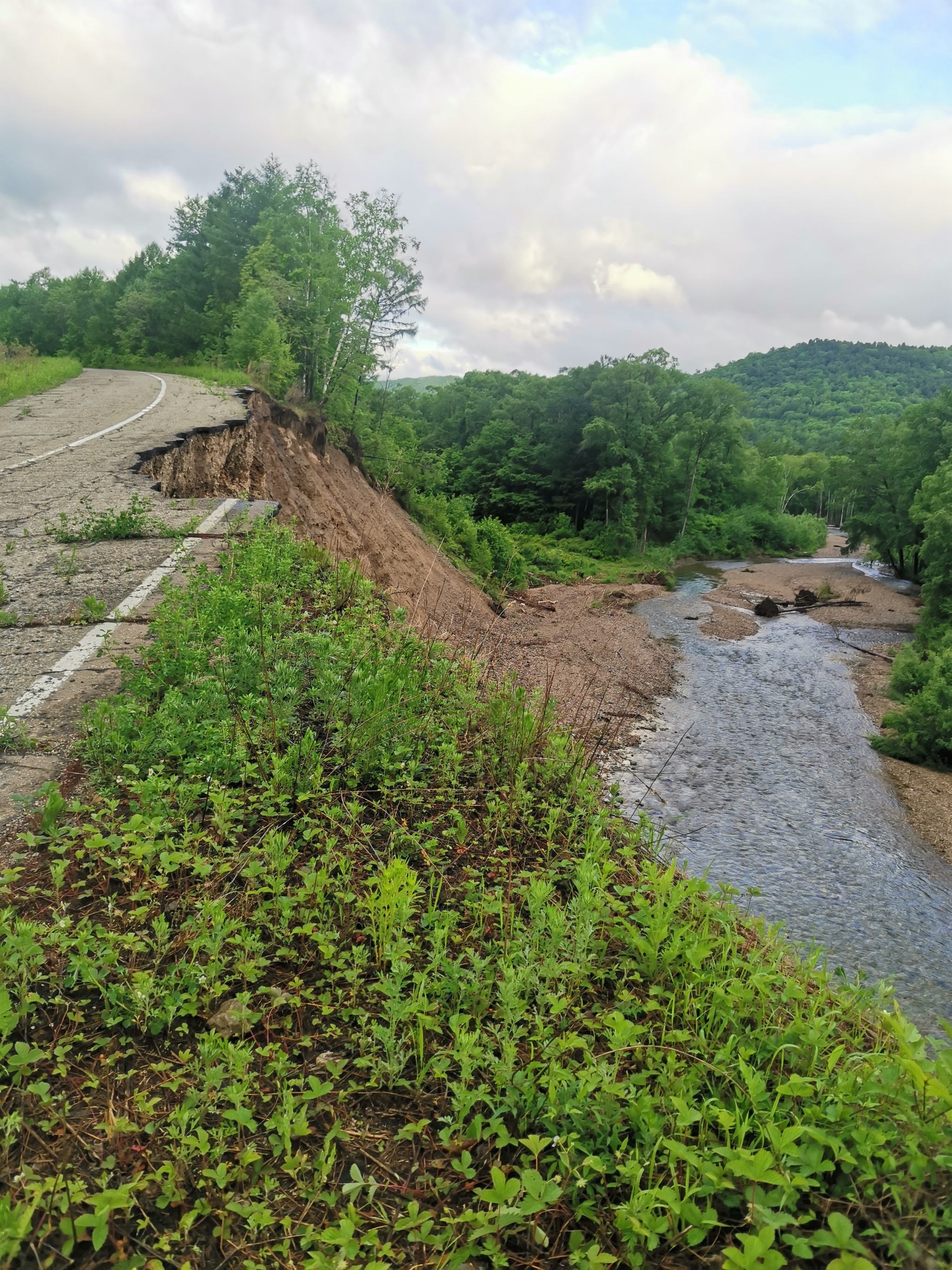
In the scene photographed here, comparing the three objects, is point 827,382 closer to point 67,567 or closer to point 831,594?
point 831,594

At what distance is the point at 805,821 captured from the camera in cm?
1012

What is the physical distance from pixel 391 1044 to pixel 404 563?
1600 cm

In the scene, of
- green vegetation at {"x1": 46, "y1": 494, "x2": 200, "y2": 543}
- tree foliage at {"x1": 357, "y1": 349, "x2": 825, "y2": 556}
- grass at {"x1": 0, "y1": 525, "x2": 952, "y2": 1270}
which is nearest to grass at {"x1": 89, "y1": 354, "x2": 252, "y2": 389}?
green vegetation at {"x1": 46, "y1": 494, "x2": 200, "y2": 543}

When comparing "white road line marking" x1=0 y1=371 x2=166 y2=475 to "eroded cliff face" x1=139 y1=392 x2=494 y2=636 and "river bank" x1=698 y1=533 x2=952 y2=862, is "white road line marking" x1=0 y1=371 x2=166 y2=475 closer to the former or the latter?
"eroded cliff face" x1=139 y1=392 x2=494 y2=636

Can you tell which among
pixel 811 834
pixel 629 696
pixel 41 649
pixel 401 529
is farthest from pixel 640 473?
pixel 41 649

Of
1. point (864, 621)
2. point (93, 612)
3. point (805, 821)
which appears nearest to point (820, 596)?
point (864, 621)

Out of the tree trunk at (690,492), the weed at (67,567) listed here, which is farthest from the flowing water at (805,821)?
the tree trunk at (690,492)

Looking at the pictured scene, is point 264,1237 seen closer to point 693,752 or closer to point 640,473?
point 693,752

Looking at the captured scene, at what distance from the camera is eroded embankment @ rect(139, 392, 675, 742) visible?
11.7 m

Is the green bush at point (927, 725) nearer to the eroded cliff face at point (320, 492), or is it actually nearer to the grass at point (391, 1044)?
the eroded cliff face at point (320, 492)

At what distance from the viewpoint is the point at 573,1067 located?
10.0 ft

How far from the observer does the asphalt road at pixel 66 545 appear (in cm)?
501

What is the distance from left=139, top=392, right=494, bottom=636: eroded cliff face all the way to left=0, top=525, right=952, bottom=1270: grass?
3.53 meters

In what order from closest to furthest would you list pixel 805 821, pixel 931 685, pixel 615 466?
pixel 805 821, pixel 931 685, pixel 615 466
